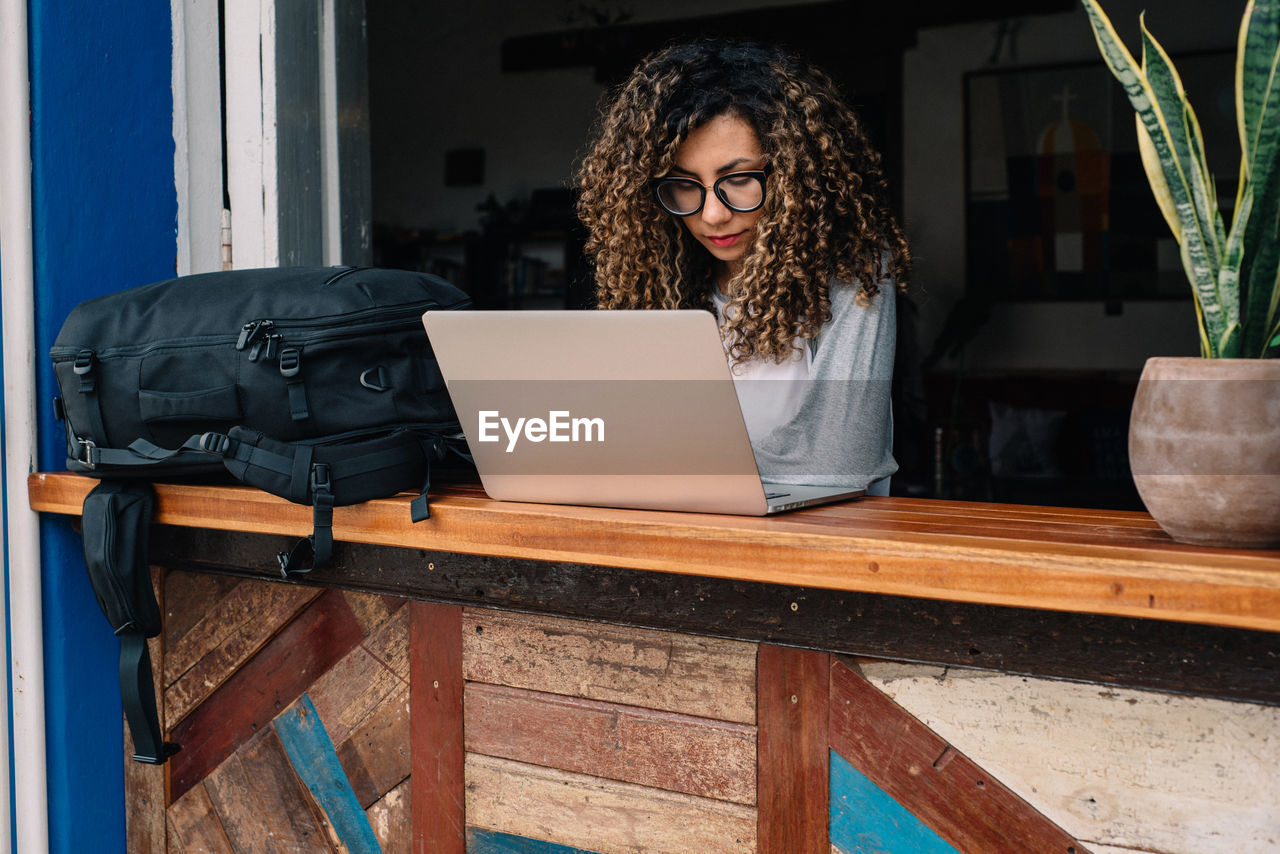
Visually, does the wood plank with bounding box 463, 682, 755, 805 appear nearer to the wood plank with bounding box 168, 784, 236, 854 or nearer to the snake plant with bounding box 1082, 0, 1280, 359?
the wood plank with bounding box 168, 784, 236, 854

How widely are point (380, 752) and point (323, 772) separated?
13 cm

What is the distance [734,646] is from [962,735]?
28cm

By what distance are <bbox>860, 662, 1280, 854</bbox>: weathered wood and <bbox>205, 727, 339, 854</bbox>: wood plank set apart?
96 cm

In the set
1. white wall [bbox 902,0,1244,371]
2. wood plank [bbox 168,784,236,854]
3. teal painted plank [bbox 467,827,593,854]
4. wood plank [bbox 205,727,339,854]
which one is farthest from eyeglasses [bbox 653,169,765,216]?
white wall [bbox 902,0,1244,371]

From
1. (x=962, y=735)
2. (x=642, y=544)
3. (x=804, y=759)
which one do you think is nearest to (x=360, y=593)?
(x=642, y=544)

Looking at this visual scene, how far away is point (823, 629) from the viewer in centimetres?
119

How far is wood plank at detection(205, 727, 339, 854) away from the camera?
165 centimetres

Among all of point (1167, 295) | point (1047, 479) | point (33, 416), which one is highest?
point (1167, 295)

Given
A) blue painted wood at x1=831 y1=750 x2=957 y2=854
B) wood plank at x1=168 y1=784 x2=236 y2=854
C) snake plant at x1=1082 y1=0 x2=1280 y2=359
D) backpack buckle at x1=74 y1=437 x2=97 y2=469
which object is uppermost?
snake plant at x1=1082 y1=0 x2=1280 y2=359

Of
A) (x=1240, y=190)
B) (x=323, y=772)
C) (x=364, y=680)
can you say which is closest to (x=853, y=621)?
(x=1240, y=190)

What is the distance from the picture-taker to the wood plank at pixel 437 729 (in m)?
1.49

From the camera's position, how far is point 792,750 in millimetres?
1255

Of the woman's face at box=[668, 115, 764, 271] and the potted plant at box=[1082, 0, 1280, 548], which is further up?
the woman's face at box=[668, 115, 764, 271]

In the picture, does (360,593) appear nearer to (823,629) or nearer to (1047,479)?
(823,629)
